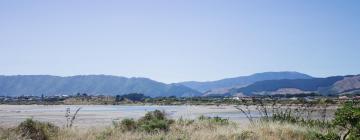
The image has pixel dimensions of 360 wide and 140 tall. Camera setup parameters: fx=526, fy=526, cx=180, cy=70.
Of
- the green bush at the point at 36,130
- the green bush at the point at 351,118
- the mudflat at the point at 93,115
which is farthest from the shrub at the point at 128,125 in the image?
the green bush at the point at 351,118

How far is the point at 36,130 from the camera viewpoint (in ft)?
50.9

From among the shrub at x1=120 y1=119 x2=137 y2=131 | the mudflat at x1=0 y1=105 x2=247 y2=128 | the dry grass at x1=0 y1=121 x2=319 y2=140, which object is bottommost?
the dry grass at x1=0 y1=121 x2=319 y2=140

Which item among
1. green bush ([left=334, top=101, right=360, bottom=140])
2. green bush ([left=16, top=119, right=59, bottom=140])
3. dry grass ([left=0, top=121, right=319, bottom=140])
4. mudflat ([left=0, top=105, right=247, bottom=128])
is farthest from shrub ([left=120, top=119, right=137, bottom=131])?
green bush ([left=334, top=101, right=360, bottom=140])

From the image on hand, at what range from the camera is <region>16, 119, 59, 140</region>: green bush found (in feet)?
48.9

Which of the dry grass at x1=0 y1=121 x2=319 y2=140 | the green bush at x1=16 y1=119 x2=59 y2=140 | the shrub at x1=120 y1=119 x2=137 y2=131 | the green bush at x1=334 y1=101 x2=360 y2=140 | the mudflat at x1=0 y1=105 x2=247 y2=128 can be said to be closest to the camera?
the green bush at x1=334 y1=101 x2=360 y2=140

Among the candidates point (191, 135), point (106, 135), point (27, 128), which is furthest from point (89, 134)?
point (191, 135)

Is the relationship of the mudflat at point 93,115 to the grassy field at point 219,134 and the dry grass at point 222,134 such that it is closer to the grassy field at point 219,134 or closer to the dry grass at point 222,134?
the grassy field at point 219,134

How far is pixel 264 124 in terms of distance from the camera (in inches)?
634

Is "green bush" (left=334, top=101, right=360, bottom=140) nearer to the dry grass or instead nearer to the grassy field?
the grassy field

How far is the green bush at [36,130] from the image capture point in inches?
586

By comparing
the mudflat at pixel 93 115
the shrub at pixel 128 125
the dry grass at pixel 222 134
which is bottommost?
the dry grass at pixel 222 134

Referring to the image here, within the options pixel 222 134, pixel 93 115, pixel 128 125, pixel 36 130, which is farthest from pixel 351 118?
pixel 93 115

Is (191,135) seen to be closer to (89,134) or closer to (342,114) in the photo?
(89,134)

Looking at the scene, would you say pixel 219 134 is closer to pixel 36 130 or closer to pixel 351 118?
pixel 351 118
